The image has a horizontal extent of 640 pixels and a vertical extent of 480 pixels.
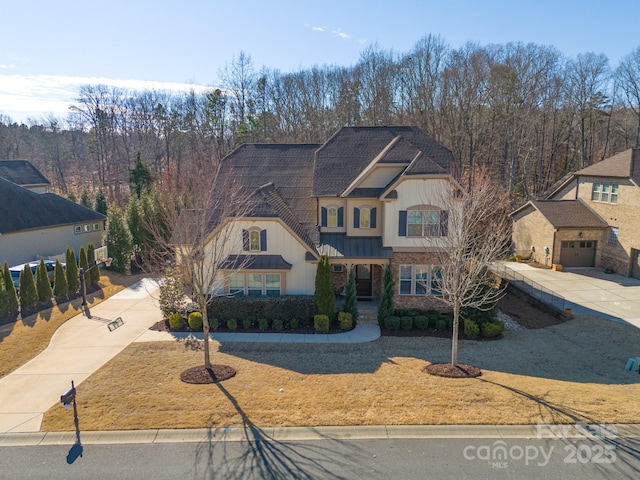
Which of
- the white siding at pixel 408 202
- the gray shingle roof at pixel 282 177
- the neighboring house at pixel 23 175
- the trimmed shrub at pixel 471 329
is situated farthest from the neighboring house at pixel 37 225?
the trimmed shrub at pixel 471 329

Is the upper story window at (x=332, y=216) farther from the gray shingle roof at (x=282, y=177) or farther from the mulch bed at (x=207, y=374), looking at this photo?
the mulch bed at (x=207, y=374)

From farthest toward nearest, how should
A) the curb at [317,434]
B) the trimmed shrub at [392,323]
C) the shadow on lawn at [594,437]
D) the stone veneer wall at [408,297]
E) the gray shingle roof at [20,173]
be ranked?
the gray shingle roof at [20,173], the stone veneer wall at [408,297], the trimmed shrub at [392,323], the curb at [317,434], the shadow on lawn at [594,437]

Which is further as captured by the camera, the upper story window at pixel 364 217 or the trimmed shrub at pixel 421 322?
the upper story window at pixel 364 217

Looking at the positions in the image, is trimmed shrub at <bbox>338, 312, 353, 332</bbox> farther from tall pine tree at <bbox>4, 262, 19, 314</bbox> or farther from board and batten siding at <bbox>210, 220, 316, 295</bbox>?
tall pine tree at <bbox>4, 262, 19, 314</bbox>

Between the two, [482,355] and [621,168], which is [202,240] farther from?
[621,168]

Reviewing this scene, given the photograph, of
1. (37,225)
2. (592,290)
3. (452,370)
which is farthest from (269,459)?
(37,225)

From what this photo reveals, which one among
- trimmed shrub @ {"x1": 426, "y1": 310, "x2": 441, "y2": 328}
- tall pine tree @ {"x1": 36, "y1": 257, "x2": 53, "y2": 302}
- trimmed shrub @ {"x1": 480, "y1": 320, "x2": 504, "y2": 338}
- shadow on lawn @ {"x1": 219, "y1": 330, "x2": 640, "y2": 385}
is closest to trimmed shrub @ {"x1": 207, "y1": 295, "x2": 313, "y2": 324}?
shadow on lawn @ {"x1": 219, "y1": 330, "x2": 640, "y2": 385}
